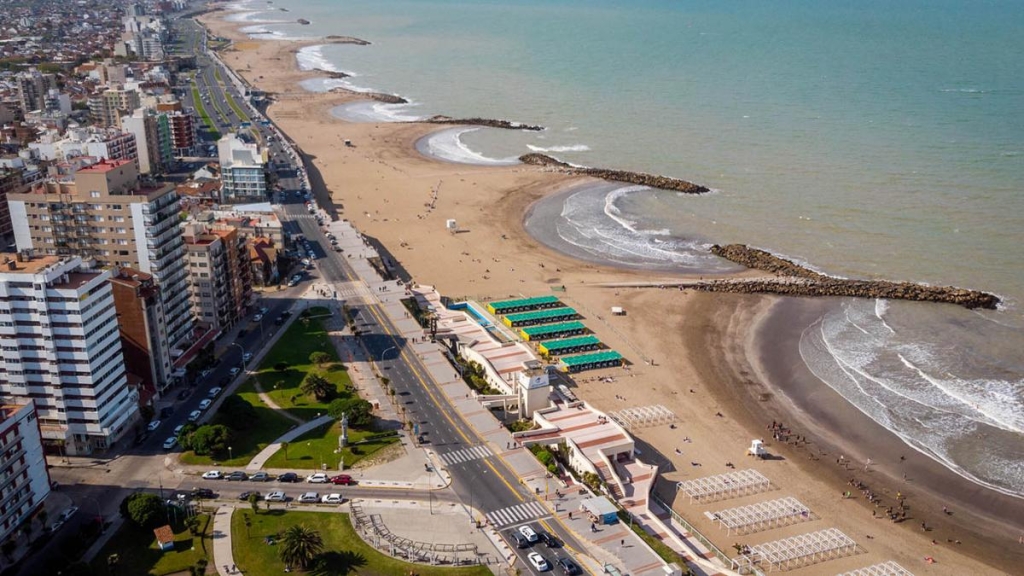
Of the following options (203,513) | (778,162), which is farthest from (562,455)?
(778,162)

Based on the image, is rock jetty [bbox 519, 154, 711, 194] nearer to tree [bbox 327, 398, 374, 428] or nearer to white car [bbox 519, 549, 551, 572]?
tree [bbox 327, 398, 374, 428]

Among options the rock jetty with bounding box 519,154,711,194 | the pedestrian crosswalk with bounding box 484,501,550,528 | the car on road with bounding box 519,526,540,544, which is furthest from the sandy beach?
the car on road with bounding box 519,526,540,544

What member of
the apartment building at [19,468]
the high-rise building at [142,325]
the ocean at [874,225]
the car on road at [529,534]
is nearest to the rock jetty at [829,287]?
the ocean at [874,225]

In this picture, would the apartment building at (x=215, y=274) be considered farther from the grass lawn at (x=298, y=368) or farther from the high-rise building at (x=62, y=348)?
the high-rise building at (x=62, y=348)

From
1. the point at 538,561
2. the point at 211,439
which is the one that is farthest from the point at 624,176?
the point at 538,561

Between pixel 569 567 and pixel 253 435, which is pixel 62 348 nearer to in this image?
pixel 253 435
